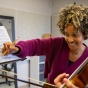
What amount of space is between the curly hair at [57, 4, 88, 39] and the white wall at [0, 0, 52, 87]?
1937 mm

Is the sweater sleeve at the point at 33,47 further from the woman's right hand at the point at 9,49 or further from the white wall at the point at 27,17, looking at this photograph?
the white wall at the point at 27,17

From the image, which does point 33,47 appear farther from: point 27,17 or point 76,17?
point 27,17

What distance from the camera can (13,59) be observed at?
100 centimetres

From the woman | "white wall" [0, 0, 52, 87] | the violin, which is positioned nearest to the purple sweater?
the woman

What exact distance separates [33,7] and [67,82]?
109 inches

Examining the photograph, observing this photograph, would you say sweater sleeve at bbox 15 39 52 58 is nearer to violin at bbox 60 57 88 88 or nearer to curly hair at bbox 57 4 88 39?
curly hair at bbox 57 4 88 39

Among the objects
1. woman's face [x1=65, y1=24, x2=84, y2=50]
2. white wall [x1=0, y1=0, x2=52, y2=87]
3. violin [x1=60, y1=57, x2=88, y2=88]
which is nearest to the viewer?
violin [x1=60, y1=57, x2=88, y2=88]

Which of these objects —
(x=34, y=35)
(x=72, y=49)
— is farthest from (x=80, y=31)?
(x=34, y=35)

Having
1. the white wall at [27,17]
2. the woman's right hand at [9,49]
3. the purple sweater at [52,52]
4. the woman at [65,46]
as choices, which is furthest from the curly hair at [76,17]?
the white wall at [27,17]

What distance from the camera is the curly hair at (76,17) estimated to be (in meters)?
0.86

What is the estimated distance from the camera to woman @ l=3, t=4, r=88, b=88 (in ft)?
2.85

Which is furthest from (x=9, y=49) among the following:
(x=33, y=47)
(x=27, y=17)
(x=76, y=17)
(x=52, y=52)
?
(x=27, y=17)

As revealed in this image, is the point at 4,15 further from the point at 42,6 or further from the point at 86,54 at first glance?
the point at 86,54

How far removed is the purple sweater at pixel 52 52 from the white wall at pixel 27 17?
6.10ft
